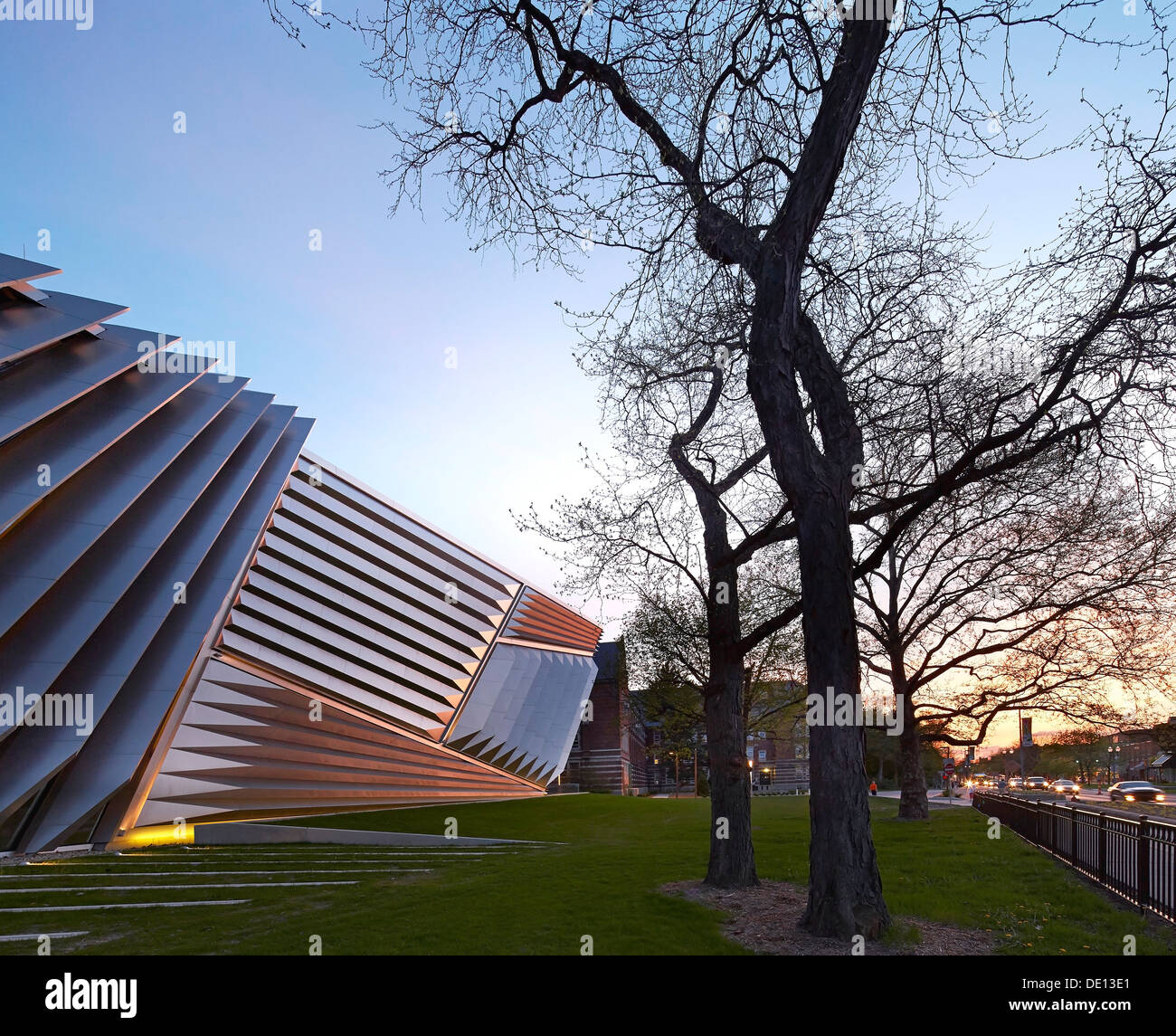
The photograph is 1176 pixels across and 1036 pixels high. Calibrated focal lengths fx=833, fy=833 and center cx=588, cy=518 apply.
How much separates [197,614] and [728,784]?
51.9 ft

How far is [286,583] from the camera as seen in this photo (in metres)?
30.2

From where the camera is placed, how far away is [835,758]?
8.73 meters

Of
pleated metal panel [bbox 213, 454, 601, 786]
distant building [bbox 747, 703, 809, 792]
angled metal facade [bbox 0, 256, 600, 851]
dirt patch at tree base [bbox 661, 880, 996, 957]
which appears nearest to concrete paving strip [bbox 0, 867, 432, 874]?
angled metal facade [bbox 0, 256, 600, 851]

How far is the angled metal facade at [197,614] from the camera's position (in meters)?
17.5

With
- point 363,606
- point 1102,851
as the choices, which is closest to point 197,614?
point 363,606

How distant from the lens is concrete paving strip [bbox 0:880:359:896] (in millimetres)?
13047

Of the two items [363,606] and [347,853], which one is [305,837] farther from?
[363,606]

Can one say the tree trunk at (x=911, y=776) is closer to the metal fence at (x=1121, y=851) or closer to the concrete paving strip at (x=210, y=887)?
the metal fence at (x=1121, y=851)

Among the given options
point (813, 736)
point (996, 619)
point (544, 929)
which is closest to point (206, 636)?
point (544, 929)

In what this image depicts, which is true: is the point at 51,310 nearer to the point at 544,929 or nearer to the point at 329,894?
the point at 329,894

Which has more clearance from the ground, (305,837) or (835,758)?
(835,758)

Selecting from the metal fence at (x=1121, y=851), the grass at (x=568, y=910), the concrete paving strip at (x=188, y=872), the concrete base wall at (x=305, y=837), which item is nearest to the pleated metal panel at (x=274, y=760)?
the concrete base wall at (x=305, y=837)

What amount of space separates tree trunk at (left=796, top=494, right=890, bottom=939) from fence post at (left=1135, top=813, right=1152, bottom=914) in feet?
14.8

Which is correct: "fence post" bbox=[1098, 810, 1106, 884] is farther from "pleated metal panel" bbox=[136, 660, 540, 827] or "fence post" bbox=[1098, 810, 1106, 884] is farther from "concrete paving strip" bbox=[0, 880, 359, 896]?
"pleated metal panel" bbox=[136, 660, 540, 827]
